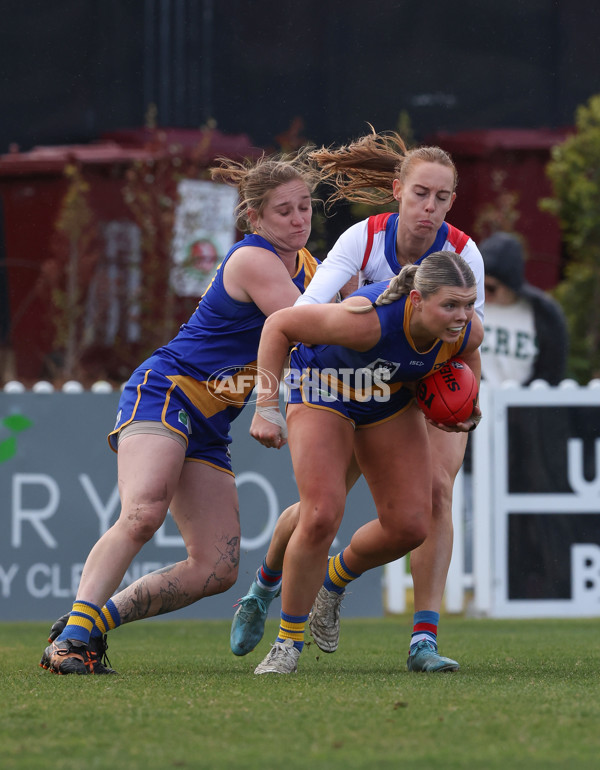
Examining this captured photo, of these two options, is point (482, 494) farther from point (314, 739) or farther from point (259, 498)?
point (314, 739)

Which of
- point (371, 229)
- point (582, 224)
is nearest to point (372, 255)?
point (371, 229)

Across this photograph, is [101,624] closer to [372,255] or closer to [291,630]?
[291,630]

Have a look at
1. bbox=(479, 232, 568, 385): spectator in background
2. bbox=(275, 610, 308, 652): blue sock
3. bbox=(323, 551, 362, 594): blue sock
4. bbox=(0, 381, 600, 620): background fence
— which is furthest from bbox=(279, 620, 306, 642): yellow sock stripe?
bbox=(479, 232, 568, 385): spectator in background

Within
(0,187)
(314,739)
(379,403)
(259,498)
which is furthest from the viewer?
(0,187)

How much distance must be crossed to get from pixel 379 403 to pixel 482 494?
3.90 m

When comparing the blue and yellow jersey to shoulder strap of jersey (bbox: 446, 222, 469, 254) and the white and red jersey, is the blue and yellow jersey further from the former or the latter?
shoulder strap of jersey (bbox: 446, 222, 469, 254)

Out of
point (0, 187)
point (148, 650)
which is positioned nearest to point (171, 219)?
point (0, 187)

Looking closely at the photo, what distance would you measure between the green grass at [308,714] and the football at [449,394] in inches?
36.6

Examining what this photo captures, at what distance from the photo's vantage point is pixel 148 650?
5945 millimetres

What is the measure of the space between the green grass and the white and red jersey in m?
1.40

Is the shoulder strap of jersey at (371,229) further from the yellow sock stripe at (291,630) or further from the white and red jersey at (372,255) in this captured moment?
the yellow sock stripe at (291,630)

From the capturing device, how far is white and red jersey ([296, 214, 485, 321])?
14.6 feet

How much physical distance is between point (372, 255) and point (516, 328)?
18.3ft

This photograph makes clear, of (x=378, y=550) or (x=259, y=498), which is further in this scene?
(x=259, y=498)
